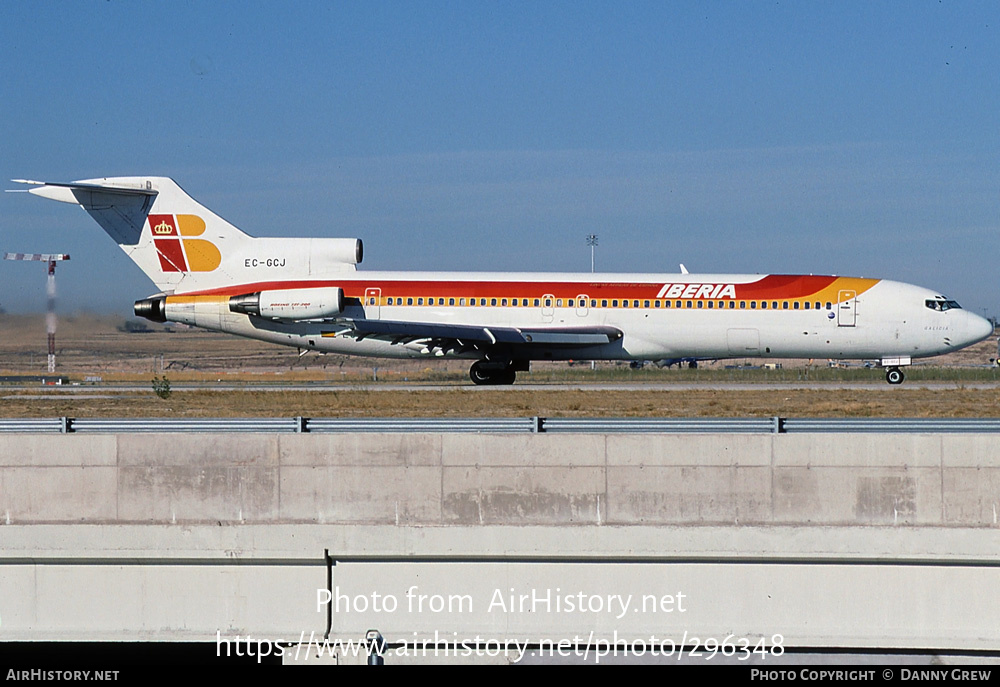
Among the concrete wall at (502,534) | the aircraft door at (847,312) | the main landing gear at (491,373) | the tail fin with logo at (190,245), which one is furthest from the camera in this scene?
the tail fin with logo at (190,245)

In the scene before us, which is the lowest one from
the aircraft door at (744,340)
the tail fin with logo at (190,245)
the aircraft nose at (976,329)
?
the aircraft door at (744,340)

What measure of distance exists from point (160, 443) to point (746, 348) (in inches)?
884

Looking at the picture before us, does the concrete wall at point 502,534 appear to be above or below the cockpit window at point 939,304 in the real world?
below

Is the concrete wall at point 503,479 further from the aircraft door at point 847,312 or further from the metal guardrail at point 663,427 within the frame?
the aircraft door at point 847,312

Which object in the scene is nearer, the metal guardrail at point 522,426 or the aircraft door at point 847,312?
the metal guardrail at point 522,426

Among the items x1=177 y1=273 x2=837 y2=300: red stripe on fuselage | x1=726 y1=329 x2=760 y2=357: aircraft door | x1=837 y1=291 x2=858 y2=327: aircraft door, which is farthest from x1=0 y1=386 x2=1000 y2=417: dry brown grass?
x1=177 y1=273 x2=837 y2=300: red stripe on fuselage

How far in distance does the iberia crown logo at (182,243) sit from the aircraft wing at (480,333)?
16.0ft

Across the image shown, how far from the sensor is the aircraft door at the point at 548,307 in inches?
1287

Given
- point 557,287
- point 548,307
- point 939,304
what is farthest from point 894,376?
point 548,307

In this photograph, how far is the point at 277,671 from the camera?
1259cm

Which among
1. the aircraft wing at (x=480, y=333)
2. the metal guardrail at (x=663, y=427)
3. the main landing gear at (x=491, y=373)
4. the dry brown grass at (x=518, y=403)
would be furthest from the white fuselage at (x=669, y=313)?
the metal guardrail at (x=663, y=427)

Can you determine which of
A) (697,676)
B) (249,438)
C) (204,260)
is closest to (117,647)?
(249,438)

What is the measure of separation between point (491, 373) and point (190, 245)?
413 inches

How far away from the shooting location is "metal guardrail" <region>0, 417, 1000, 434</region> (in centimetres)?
1340
